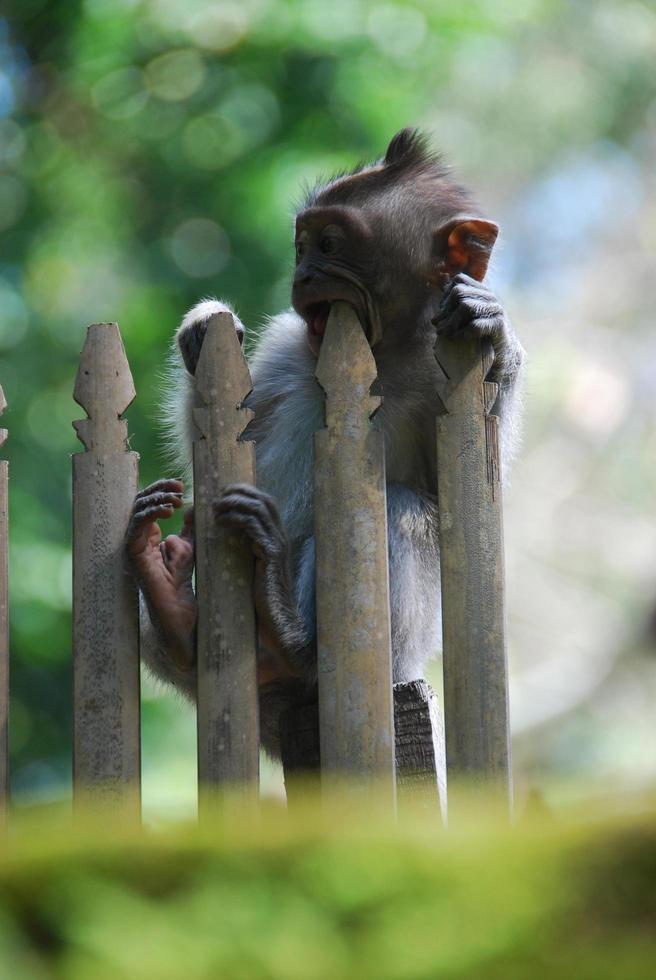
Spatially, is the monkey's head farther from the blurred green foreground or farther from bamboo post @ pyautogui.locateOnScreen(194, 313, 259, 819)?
the blurred green foreground

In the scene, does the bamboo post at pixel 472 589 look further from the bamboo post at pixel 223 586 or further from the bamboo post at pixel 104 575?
the bamboo post at pixel 104 575

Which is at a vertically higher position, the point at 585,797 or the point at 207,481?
the point at 207,481

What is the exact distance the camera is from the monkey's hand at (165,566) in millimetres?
3502

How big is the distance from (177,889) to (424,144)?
336cm

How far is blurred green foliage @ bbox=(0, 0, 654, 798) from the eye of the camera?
30.5 feet

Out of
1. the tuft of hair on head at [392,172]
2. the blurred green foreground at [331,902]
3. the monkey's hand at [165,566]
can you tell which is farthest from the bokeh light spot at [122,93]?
the blurred green foreground at [331,902]

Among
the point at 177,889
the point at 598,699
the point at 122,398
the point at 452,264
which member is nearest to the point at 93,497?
the point at 122,398

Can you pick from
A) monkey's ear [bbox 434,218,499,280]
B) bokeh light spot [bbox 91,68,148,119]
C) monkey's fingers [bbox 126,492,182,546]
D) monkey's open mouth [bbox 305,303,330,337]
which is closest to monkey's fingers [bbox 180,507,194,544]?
monkey's fingers [bbox 126,492,182,546]

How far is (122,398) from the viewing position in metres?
3.52

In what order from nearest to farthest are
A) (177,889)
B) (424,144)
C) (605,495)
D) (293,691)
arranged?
(177,889)
(293,691)
(424,144)
(605,495)

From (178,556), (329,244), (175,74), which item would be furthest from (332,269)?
(175,74)

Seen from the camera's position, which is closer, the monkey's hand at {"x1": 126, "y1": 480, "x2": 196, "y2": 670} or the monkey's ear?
the monkey's hand at {"x1": 126, "y1": 480, "x2": 196, "y2": 670}

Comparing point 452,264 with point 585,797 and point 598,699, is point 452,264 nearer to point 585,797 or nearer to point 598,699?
point 585,797

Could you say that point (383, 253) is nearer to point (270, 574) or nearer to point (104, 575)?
point (270, 574)
